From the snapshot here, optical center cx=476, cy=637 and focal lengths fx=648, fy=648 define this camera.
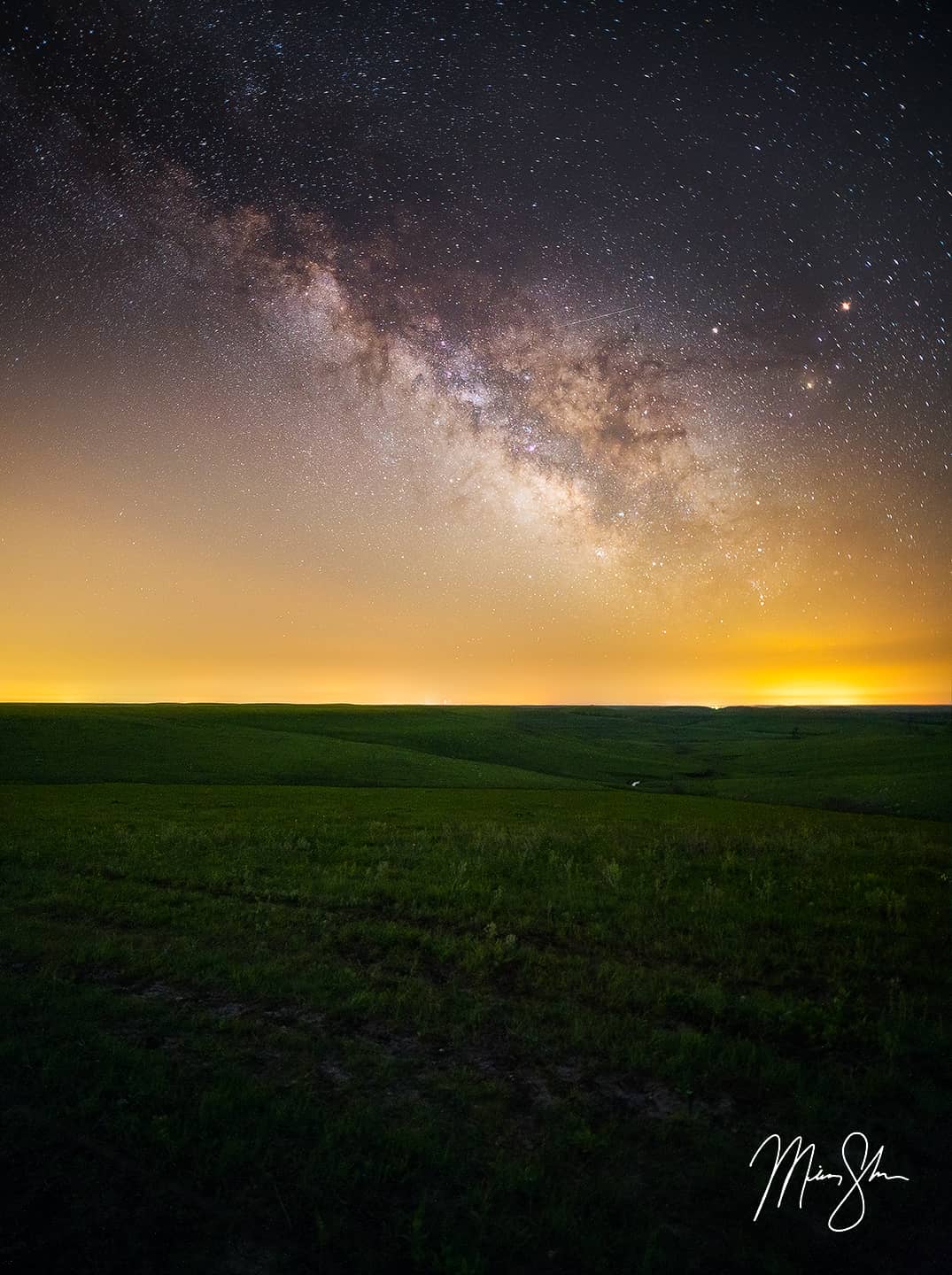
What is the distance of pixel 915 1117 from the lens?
6773 millimetres

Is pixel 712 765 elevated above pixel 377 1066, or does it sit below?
below

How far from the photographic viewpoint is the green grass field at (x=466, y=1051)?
17.3 ft

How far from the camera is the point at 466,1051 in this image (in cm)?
812

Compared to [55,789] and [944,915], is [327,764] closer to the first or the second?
→ [55,789]

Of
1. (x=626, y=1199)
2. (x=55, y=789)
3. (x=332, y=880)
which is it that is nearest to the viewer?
(x=626, y=1199)

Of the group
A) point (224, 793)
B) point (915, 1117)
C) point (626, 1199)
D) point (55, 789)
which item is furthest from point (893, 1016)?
point (55, 789)

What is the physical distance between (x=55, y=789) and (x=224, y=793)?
32.1ft

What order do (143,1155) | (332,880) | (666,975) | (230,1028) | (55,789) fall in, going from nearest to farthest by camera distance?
(143,1155) → (230,1028) → (666,975) → (332,880) → (55,789)
